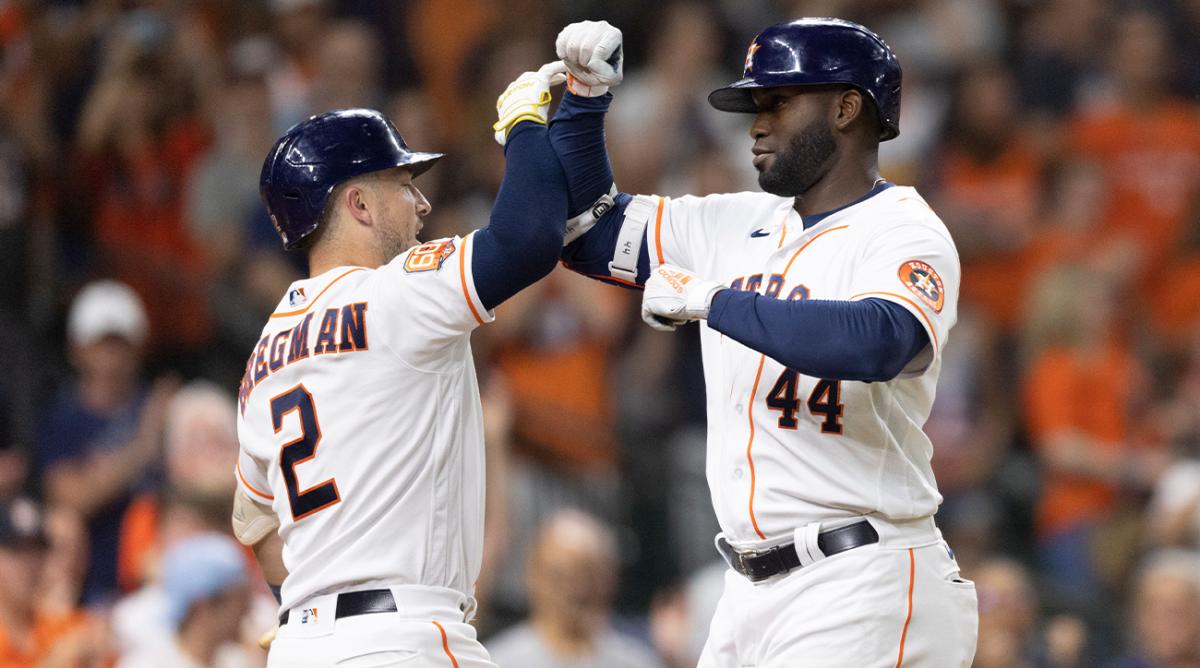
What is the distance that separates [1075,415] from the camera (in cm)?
861

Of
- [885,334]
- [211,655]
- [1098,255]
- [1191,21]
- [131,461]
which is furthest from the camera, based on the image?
[1191,21]

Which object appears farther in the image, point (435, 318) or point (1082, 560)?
point (1082, 560)

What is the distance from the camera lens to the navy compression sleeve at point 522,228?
3.73 metres

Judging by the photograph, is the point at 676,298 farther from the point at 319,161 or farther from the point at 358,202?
the point at 319,161

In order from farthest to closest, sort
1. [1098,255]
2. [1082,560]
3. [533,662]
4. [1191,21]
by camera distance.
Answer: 1. [1191,21]
2. [1098,255]
3. [1082,560]
4. [533,662]

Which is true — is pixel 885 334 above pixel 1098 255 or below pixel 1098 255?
above

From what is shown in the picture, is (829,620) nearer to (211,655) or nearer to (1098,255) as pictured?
(211,655)

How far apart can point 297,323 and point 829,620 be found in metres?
1.39

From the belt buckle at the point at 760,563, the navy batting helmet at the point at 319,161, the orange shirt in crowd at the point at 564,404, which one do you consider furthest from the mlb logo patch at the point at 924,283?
the orange shirt in crowd at the point at 564,404

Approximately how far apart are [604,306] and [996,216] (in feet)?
7.61

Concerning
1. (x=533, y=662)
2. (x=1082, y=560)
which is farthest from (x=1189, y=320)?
(x=533, y=662)

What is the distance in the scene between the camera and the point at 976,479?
8469mm

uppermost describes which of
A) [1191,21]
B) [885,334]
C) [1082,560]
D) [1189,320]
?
[885,334]

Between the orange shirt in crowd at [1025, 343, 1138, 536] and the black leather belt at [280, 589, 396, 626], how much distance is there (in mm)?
5474
